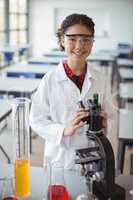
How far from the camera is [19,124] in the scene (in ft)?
4.29

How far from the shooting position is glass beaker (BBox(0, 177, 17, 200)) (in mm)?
1196

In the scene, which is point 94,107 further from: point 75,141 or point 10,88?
point 10,88

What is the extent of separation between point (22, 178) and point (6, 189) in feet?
0.33

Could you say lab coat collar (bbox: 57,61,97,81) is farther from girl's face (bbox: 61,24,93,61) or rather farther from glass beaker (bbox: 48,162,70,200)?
glass beaker (bbox: 48,162,70,200)

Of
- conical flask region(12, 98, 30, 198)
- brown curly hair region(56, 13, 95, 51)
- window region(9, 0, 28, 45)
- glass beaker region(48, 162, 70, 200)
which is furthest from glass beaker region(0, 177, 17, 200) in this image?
window region(9, 0, 28, 45)

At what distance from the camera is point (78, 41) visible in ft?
4.74

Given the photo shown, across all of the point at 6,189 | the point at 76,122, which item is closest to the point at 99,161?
the point at 76,122

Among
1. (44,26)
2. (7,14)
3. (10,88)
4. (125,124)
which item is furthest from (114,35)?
(125,124)

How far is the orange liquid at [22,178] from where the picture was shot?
120 cm

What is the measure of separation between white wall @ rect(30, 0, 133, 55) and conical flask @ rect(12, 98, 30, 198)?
9822 mm

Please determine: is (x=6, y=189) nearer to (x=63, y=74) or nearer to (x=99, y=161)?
(x=99, y=161)

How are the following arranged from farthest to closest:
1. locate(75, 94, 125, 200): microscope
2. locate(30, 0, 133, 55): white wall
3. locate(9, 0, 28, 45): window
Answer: locate(30, 0, 133, 55): white wall < locate(9, 0, 28, 45): window < locate(75, 94, 125, 200): microscope

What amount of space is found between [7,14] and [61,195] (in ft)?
29.7

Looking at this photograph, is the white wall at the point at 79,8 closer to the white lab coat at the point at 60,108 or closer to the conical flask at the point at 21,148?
the white lab coat at the point at 60,108
